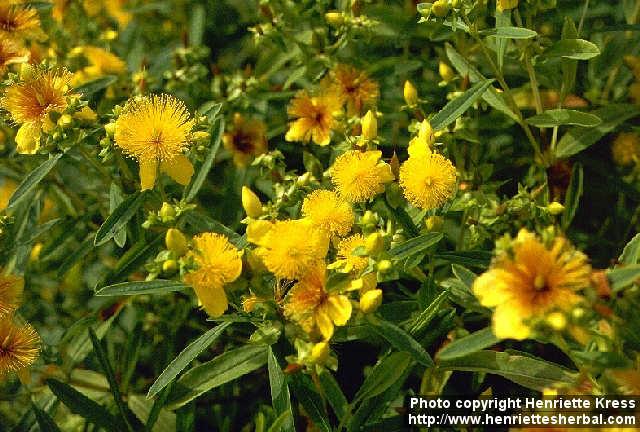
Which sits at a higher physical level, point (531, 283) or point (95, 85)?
point (95, 85)

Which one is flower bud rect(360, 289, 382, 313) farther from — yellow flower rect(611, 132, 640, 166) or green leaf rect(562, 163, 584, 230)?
yellow flower rect(611, 132, 640, 166)

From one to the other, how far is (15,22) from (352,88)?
106cm

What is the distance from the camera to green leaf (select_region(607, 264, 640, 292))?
136 cm

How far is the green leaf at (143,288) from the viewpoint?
5.56 ft

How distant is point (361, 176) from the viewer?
1.69 metres

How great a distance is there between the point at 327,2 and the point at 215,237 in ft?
3.20

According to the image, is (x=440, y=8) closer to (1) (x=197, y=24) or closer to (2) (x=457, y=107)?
(2) (x=457, y=107)

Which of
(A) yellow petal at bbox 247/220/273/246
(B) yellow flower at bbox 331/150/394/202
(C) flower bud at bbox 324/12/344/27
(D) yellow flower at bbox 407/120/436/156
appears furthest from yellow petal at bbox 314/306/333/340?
(C) flower bud at bbox 324/12/344/27

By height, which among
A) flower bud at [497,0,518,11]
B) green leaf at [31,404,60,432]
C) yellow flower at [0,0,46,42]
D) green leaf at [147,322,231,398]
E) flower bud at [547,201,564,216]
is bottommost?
Answer: green leaf at [31,404,60,432]

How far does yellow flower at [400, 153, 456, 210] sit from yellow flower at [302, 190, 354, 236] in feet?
0.49

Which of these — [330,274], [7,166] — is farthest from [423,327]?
[7,166]

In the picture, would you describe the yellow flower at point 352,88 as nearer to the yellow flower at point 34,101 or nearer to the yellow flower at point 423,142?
the yellow flower at point 423,142

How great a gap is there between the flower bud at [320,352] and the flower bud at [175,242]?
36 centimetres

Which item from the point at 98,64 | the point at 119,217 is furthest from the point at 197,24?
the point at 119,217
